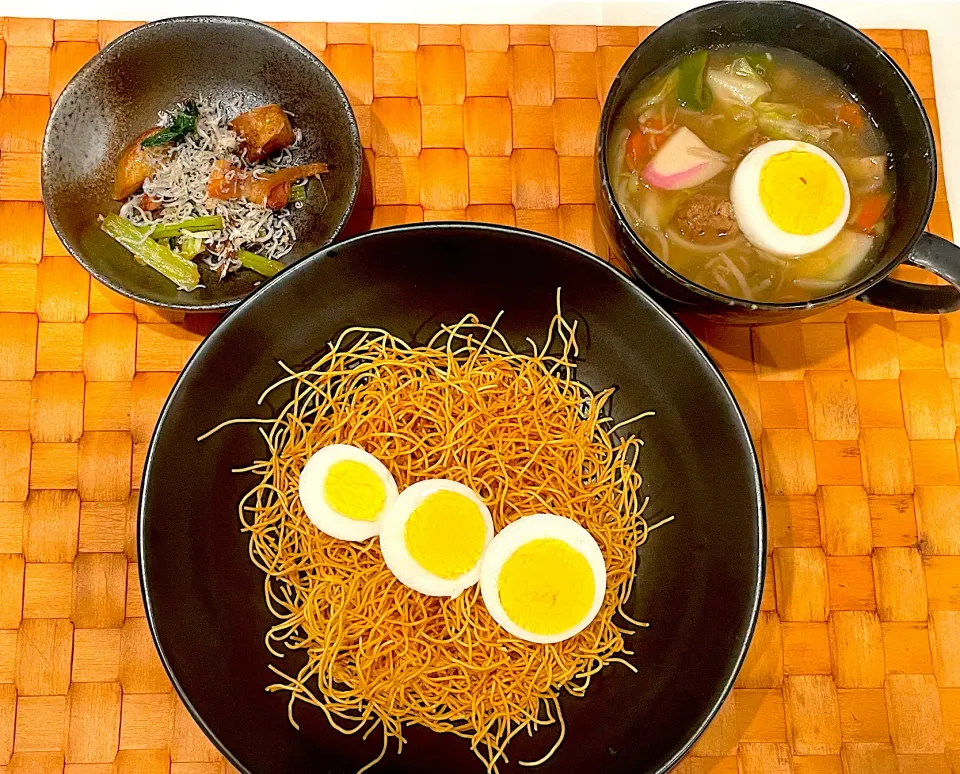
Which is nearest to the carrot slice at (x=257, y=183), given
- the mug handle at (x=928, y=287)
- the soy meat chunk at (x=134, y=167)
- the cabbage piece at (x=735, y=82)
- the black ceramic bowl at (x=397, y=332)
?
the soy meat chunk at (x=134, y=167)

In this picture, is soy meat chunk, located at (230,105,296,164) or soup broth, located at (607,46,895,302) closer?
soup broth, located at (607,46,895,302)

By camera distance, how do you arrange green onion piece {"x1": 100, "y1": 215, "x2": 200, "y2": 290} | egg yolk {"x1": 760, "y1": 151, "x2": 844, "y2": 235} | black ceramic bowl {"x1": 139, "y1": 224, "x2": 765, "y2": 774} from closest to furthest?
black ceramic bowl {"x1": 139, "y1": 224, "x2": 765, "y2": 774}
egg yolk {"x1": 760, "y1": 151, "x2": 844, "y2": 235}
green onion piece {"x1": 100, "y1": 215, "x2": 200, "y2": 290}

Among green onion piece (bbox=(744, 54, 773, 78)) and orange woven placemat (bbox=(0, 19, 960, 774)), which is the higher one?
green onion piece (bbox=(744, 54, 773, 78))

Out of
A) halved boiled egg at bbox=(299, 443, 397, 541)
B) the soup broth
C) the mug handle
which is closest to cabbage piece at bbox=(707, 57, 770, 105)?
the soup broth

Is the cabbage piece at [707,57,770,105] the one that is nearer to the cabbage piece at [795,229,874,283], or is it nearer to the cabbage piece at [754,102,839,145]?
the cabbage piece at [754,102,839,145]

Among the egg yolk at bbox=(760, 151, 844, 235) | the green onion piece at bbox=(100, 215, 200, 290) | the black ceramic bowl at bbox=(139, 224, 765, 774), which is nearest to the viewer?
the black ceramic bowl at bbox=(139, 224, 765, 774)

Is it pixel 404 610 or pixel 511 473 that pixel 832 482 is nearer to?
pixel 511 473

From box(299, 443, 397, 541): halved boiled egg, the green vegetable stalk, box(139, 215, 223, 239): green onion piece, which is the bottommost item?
box(299, 443, 397, 541): halved boiled egg
